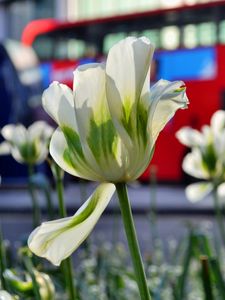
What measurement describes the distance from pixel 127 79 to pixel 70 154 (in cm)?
9

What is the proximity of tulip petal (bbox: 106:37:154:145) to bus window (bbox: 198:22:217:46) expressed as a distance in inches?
373

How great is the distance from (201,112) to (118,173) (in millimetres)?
9565

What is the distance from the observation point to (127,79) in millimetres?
654

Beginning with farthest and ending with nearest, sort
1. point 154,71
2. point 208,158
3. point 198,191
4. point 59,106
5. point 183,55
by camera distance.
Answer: point 183,55, point 154,71, point 198,191, point 208,158, point 59,106

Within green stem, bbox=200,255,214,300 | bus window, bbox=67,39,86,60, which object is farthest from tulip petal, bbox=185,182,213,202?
bus window, bbox=67,39,86,60

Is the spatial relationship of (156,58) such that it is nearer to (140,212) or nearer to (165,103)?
(140,212)

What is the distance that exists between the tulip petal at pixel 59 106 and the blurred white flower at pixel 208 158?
63cm

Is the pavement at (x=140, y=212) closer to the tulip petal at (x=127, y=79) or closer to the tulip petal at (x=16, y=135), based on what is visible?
the tulip petal at (x=16, y=135)

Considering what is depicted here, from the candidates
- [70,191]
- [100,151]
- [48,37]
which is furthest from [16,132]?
[48,37]

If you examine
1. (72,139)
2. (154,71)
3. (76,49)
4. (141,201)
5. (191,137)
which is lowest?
(141,201)

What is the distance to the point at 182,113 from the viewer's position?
1023 centimetres

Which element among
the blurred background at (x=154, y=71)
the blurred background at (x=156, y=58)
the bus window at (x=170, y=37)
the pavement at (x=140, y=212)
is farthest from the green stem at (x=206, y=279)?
the bus window at (x=170, y=37)

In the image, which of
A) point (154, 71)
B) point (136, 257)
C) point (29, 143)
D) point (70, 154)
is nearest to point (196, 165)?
point (29, 143)

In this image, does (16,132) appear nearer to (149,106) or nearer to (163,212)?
(149,106)
